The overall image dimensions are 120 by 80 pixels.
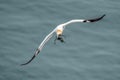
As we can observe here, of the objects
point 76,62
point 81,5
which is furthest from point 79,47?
point 81,5

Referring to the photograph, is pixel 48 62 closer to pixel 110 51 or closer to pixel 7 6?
pixel 110 51

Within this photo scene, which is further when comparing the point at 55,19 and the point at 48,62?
the point at 55,19

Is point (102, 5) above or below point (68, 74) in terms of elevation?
above

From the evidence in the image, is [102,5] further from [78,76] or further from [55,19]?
[78,76]

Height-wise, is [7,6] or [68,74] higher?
[7,6]

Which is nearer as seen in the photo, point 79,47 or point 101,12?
point 79,47

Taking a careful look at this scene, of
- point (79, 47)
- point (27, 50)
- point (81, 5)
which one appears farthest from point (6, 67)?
point (81, 5)
